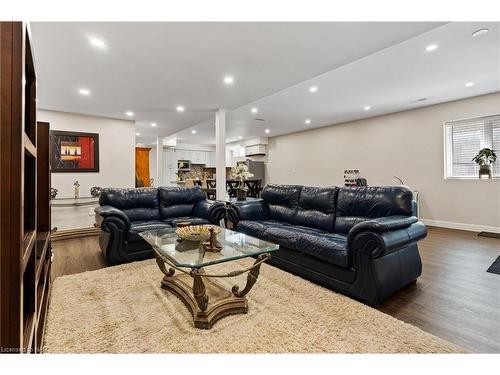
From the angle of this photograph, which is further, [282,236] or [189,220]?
[189,220]

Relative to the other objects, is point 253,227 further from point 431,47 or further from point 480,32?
point 480,32

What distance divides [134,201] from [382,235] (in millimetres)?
3338

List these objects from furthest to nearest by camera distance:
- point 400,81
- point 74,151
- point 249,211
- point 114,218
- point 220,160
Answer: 1. point 74,151
2. point 220,160
3. point 400,81
4. point 249,211
5. point 114,218

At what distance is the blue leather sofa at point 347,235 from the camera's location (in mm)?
2039

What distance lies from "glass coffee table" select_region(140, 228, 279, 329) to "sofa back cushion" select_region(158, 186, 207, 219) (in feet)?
5.33

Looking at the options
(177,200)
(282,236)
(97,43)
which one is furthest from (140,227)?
(97,43)

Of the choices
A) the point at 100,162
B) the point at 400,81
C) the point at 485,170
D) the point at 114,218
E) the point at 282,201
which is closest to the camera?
the point at 114,218

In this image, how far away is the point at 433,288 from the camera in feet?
7.82

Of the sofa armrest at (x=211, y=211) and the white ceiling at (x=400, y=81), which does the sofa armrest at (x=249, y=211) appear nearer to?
the sofa armrest at (x=211, y=211)

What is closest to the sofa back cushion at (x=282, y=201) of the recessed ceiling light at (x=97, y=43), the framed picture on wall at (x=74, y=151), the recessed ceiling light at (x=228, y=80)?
the recessed ceiling light at (x=228, y=80)

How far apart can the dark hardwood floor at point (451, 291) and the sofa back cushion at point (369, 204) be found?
780 mm

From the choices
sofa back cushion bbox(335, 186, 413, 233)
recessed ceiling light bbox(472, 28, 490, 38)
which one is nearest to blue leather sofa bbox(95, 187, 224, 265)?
sofa back cushion bbox(335, 186, 413, 233)

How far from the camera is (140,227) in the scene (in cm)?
323
